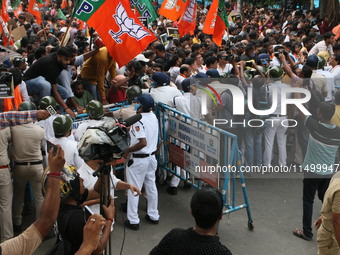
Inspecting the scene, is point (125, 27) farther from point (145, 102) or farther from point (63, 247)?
point (63, 247)

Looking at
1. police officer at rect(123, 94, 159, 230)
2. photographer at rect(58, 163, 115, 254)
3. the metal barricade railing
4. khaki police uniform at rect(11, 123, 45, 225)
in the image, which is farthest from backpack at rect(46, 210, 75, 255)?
A: the metal barricade railing

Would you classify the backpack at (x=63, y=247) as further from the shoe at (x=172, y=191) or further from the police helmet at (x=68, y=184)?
the shoe at (x=172, y=191)

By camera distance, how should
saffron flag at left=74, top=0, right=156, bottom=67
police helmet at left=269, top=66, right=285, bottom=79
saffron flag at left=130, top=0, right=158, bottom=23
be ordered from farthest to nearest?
saffron flag at left=130, top=0, right=158, bottom=23, police helmet at left=269, top=66, right=285, bottom=79, saffron flag at left=74, top=0, right=156, bottom=67

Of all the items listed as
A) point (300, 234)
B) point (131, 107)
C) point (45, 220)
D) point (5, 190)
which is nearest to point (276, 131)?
point (300, 234)

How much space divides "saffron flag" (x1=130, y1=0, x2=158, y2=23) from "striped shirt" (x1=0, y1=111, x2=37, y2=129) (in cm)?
717

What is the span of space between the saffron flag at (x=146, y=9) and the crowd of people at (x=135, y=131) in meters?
0.75

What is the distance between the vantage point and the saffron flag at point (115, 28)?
6980 mm

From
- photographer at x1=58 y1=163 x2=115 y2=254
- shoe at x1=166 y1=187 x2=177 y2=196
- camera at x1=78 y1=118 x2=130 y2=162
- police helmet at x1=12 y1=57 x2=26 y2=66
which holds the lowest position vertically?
shoe at x1=166 y1=187 x2=177 y2=196

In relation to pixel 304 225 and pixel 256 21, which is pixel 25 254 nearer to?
pixel 304 225

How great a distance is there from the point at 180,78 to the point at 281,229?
3657 millimetres

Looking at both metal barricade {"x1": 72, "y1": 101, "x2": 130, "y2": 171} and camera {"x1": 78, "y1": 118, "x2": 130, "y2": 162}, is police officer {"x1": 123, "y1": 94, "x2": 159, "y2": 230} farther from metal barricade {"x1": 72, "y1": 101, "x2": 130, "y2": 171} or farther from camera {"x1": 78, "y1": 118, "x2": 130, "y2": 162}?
camera {"x1": 78, "y1": 118, "x2": 130, "y2": 162}

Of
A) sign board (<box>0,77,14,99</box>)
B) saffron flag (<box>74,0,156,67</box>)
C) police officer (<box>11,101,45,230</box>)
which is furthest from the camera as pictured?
saffron flag (<box>74,0,156,67</box>)

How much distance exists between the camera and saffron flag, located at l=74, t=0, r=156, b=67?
275 inches

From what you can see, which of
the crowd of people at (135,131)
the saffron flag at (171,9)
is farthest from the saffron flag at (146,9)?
the saffron flag at (171,9)
